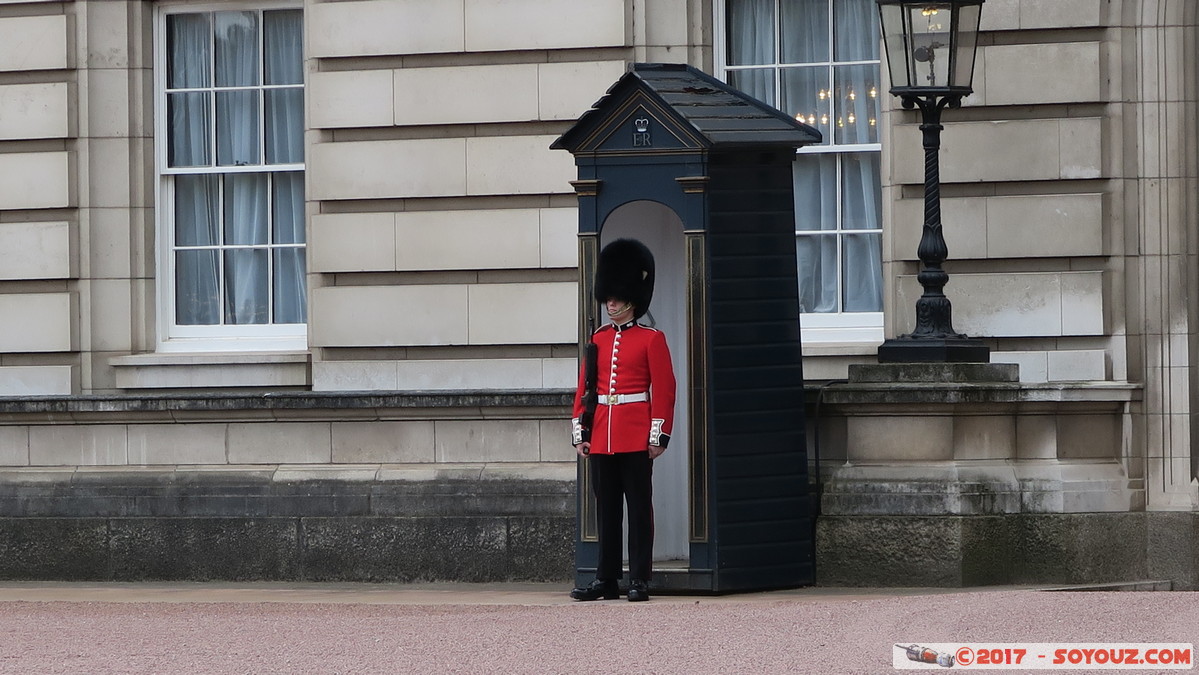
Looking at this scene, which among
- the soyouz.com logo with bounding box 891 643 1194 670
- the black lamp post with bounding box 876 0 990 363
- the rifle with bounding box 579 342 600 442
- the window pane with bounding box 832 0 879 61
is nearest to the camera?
the soyouz.com logo with bounding box 891 643 1194 670

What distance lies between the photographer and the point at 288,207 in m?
11.5

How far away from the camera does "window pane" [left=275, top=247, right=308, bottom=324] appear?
37.8 ft

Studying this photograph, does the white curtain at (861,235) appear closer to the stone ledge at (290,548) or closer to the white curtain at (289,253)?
the stone ledge at (290,548)

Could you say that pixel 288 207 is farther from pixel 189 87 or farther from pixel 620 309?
pixel 620 309

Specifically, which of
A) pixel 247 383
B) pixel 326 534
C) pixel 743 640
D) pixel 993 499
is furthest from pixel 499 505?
pixel 743 640

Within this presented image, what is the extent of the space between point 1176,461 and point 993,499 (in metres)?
1.04

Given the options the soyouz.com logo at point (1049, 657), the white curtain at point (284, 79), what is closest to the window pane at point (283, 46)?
the white curtain at point (284, 79)

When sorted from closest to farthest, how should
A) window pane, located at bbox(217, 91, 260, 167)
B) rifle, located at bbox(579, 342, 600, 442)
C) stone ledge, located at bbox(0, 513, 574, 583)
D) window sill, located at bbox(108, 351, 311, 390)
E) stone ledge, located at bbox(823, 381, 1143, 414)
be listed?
1. rifle, located at bbox(579, 342, 600, 442)
2. stone ledge, located at bbox(823, 381, 1143, 414)
3. stone ledge, located at bbox(0, 513, 574, 583)
4. window sill, located at bbox(108, 351, 311, 390)
5. window pane, located at bbox(217, 91, 260, 167)

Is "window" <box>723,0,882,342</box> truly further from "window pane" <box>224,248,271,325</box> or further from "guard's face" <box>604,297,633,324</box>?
"window pane" <box>224,248,271,325</box>

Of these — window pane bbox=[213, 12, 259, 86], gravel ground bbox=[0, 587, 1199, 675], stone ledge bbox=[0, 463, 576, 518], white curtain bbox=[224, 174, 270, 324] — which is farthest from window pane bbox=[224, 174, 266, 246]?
gravel ground bbox=[0, 587, 1199, 675]

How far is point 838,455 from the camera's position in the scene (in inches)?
392

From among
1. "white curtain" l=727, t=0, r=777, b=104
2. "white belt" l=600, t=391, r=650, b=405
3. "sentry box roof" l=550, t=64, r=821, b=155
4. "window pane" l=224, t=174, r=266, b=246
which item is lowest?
"white belt" l=600, t=391, r=650, b=405

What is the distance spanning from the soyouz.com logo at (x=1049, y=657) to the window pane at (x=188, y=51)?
622 cm

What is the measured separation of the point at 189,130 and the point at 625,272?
11.8 feet
